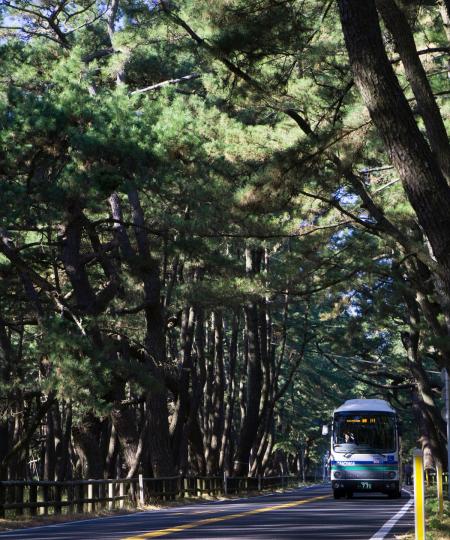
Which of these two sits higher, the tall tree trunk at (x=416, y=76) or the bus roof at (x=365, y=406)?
the tall tree trunk at (x=416, y=76)

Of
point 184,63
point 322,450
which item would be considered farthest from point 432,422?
point 322,450

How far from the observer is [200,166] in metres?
23.8

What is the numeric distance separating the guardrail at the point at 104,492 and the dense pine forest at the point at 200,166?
1000 mm

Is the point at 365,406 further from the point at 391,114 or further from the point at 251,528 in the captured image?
the point at 391,114

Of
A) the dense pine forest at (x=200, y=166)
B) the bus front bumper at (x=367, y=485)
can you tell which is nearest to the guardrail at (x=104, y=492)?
the dense pine forest at (x=200, y=166)

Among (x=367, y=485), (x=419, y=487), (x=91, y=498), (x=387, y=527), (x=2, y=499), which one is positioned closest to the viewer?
(x=419, y=487)

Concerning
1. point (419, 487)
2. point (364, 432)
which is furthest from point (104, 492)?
point (419, 487)

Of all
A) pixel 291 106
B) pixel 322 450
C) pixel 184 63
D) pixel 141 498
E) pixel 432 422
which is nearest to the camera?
pixel 291 106

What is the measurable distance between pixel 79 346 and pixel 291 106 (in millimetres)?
6785

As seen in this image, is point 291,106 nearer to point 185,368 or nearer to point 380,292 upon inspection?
→ point 380,292

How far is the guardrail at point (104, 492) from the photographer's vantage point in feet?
69.1

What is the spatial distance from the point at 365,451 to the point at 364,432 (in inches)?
30.0

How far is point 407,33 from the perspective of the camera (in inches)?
519

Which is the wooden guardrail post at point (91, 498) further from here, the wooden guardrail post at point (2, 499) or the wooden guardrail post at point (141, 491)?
the wooden guardrail post at point (2, 499)
